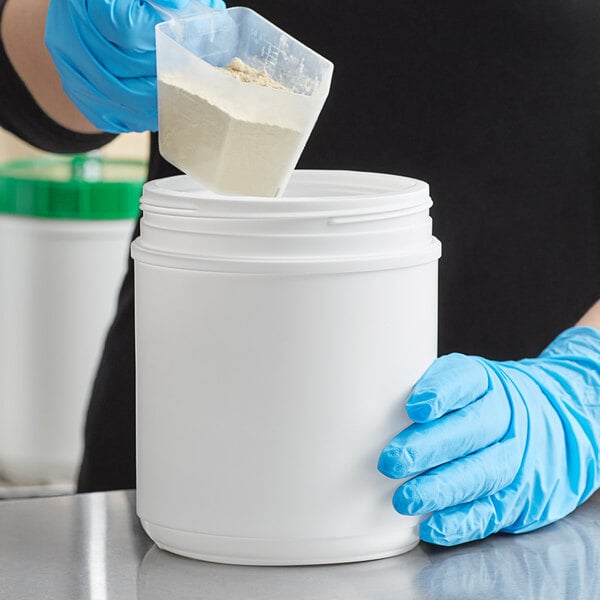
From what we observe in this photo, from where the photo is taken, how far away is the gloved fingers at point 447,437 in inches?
33.3

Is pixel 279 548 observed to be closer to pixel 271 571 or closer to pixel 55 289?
pixel 271 571

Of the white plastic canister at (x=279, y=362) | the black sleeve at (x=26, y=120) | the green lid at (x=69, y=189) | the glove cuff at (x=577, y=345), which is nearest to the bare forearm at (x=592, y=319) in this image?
the glove cuff at (x=577, y=345)

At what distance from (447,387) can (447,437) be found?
0.13ft

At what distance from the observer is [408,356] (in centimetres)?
86

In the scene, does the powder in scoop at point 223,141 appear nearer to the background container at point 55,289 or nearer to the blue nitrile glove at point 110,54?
the blue nitrile glove at point 110,54

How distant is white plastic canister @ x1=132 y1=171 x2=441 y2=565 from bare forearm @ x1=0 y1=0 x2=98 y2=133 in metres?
0.46

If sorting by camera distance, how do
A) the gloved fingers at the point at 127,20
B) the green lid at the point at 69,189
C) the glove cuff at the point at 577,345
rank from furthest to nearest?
the green lid at the point at 69,189, the glove cuff at the point at 577,345, the gloved fingers at the point at 127,20

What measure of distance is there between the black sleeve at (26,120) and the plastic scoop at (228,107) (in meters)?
0.43

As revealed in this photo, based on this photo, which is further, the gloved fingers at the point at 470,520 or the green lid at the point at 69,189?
the green lid at the point at 69,189

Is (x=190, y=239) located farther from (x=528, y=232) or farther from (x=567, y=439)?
(x=528, y=232)

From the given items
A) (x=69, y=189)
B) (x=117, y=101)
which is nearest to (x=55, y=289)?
(x=69, y=189)

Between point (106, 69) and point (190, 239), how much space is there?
254 mm

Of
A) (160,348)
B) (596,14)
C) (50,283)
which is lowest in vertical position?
(50,283)

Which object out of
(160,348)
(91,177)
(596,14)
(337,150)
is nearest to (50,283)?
(91,177)
